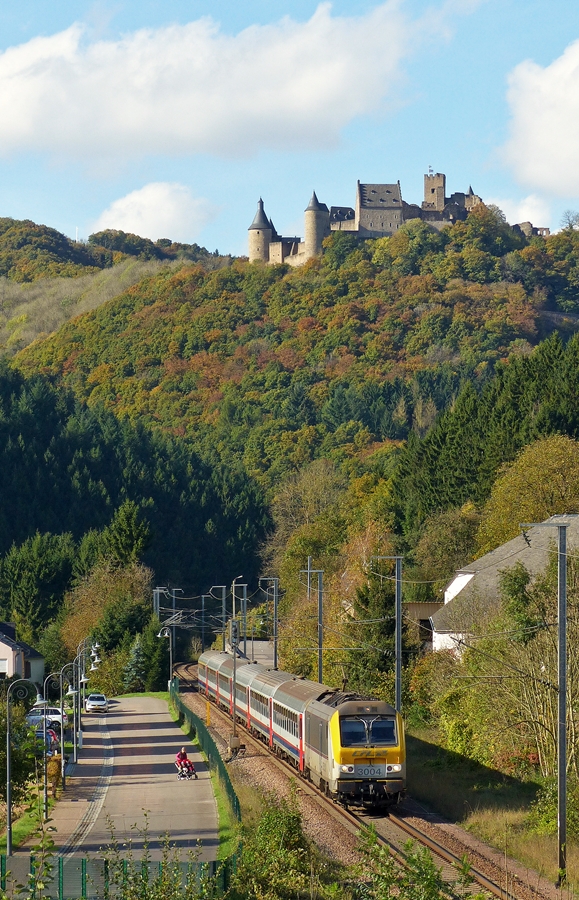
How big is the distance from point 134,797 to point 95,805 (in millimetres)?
1670

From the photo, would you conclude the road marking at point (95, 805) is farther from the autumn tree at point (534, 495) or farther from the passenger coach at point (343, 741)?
the autumn tree at point (534, 495)

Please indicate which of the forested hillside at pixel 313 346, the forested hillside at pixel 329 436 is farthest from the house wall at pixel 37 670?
the forested hillside at pixel 313 346

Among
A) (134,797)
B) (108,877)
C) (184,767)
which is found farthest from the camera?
(184,767)

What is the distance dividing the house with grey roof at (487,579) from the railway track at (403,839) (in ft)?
35.4

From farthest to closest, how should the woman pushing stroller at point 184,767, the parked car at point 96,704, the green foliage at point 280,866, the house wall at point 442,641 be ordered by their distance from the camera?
the parked car at point 96,704
the house wall at point 442,641
the woman pushing stroller at point 184,767
the green foliage at point 280,866

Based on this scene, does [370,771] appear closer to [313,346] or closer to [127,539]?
[127,539]

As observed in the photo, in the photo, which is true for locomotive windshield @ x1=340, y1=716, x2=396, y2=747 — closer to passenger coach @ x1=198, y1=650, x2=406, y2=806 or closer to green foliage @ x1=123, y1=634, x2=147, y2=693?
passenger coach @ x1=198, y1=650, x2=406, y2=806

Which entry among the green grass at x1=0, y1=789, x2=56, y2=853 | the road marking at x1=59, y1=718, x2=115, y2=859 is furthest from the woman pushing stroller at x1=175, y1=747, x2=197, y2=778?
the green grass at x1=0, y1=789, x2=56, y2=853

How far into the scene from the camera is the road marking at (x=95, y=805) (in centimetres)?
2638

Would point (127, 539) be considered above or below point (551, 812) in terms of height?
above

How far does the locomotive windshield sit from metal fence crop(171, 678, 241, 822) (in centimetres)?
296

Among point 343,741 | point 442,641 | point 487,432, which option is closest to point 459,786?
point 343,741

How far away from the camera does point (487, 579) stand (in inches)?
1999

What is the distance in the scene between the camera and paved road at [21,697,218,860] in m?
26.9
